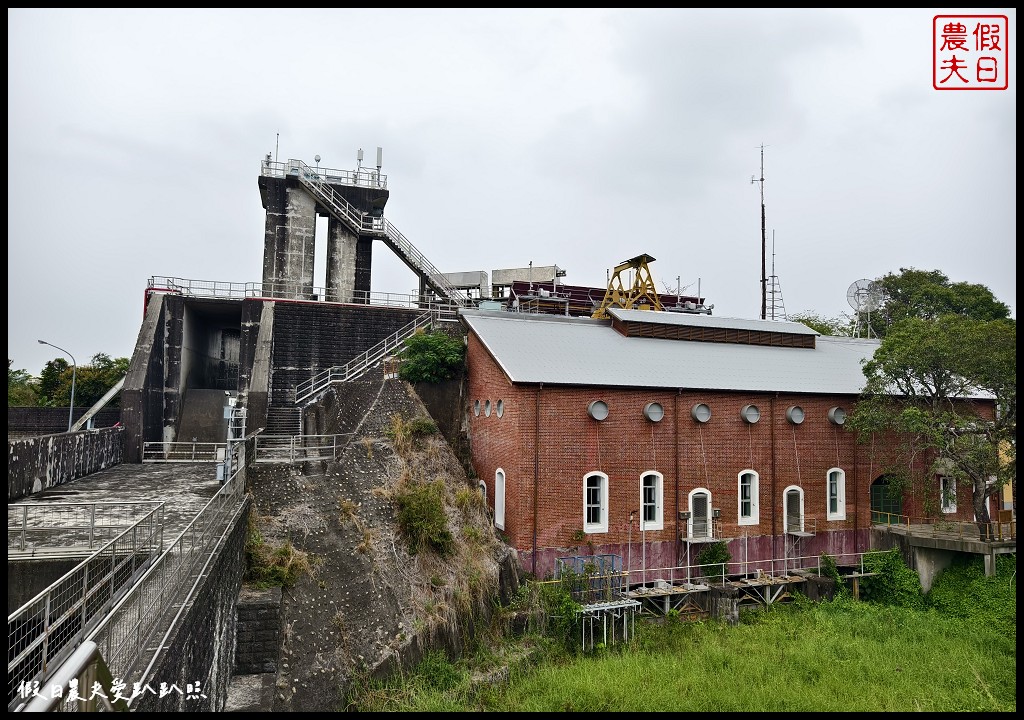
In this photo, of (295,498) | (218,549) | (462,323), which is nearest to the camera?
(218,549)

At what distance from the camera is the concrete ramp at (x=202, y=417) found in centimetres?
2578

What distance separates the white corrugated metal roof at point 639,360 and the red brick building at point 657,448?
0.09m

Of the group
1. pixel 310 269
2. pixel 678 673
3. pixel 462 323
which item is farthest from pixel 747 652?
pixel 310 269

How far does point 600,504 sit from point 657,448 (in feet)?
9.01

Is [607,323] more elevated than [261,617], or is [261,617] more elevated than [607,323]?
[607,323]

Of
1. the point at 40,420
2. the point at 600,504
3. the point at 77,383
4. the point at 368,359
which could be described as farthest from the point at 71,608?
the point at 77,383

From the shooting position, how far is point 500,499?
19734mm

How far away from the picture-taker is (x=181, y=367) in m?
26.3

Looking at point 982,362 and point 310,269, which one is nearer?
point 982,362

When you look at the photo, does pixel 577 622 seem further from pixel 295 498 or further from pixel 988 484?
pixel 988 484

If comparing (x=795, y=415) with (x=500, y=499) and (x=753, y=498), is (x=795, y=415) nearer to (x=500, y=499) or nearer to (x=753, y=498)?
(x=753, y=498)

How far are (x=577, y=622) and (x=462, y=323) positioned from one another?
12.8 meters

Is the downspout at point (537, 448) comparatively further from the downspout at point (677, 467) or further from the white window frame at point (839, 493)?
the white window frame at point (839, 493)

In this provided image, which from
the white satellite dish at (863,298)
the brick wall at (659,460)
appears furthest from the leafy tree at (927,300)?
the brick wall at (659,460)
